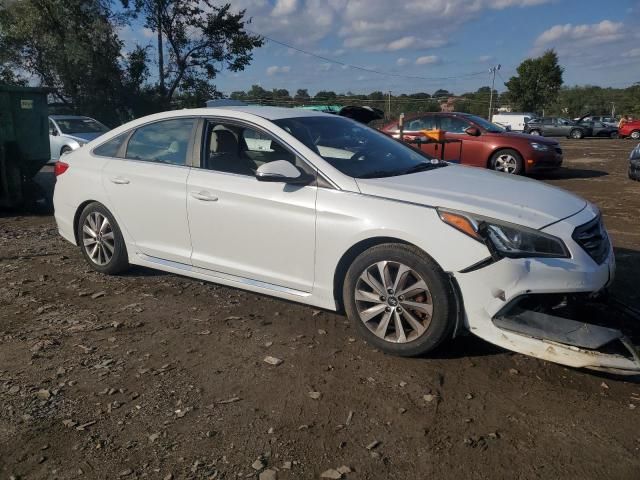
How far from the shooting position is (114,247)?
5.11m

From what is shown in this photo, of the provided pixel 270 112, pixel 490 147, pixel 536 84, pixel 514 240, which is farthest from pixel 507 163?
pixel 536 84

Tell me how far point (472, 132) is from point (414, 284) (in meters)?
8.38

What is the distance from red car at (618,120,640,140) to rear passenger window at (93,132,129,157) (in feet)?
110

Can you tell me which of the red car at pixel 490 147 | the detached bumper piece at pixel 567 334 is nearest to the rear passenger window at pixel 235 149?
the detached bumper piece at pixel 567 334

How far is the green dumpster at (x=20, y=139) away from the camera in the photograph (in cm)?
843

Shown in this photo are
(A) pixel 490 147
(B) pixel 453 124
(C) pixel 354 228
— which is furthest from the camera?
(B) pixel 453 124

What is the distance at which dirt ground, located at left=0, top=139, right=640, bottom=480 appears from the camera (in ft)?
8.48

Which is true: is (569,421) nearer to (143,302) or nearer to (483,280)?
(483,280)

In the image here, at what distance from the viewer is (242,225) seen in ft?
13.6

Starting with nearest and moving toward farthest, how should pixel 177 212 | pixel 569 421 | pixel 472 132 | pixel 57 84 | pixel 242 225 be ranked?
pixel 569 421 → pixel 242 225 → pixel 177 212 → pixel 472 132 → pixel 57 84

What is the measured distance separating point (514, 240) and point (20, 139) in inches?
323

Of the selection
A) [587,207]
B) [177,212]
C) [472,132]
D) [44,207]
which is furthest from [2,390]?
[472,132]

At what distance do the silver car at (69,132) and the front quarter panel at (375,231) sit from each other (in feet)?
40.2

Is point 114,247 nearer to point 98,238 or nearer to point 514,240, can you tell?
point 98,238
